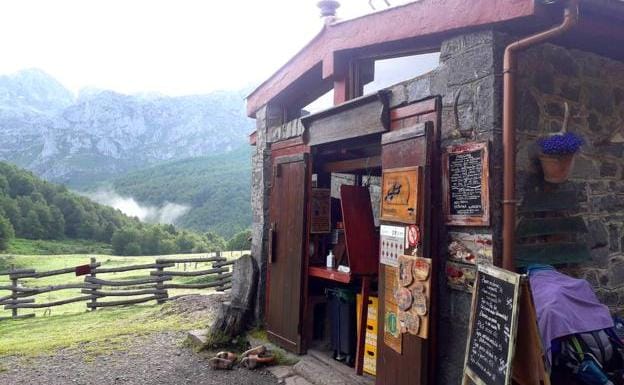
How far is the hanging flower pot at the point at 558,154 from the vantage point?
3.68 m

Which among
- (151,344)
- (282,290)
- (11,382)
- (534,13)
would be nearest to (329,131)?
(282,290)

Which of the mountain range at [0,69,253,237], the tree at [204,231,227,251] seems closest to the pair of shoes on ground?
the tree at [204,231,227,251]

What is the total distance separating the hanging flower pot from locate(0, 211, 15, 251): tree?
162ft

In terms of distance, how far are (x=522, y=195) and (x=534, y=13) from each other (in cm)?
138

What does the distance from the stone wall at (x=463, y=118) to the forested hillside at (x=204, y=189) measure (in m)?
49.3

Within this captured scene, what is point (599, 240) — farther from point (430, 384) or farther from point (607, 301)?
point (430, 384)

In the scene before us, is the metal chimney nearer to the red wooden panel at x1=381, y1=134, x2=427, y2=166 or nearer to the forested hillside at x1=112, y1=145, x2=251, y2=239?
the red wooden panel at x1=381, y1=134, x2=427, y2=166

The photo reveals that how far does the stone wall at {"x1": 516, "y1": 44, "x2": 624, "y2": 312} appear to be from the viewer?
3.89 metres

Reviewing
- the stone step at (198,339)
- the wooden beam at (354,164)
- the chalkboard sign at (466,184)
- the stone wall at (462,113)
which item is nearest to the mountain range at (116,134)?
the stone step at (198,339)

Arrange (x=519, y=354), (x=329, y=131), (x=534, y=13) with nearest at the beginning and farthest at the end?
(x=519, y=354)
(x=534, y=13)
(x=329, y=131)

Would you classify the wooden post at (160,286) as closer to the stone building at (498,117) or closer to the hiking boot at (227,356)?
the hiking boot at (227,356)

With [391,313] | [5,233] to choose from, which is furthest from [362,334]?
[5,233]

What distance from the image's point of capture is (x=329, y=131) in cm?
552

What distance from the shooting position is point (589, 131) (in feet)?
14.3
